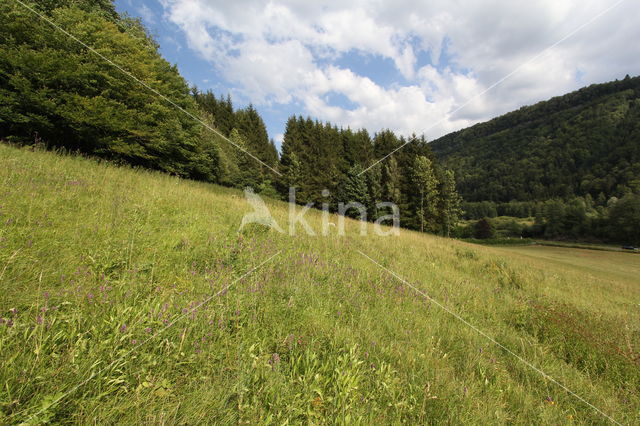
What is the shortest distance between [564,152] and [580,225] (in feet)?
265

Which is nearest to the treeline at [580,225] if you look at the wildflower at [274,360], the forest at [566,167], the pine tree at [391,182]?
the forest at [566,167]

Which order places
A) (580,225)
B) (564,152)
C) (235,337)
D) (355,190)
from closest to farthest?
(235,337) → (355,190) → (580,225) → (564,152)

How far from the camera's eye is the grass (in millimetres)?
1688

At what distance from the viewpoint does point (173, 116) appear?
1847cm

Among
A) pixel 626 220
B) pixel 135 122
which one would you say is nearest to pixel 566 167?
pixel 626 220

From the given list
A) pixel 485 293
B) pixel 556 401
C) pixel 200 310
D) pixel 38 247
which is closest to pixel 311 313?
pixel 200 310

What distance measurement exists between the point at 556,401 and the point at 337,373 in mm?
2613

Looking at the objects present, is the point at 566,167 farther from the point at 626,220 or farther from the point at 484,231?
the point at 484,231

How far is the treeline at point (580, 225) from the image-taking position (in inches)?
2660

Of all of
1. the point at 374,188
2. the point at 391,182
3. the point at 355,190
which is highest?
the point at 391,182

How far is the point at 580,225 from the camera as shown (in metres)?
79.4

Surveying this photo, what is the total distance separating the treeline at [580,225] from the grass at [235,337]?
61.8 meters

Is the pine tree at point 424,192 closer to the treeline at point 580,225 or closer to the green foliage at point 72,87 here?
the green foliage at point 72,87

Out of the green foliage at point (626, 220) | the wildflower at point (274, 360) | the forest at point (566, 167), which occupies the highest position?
the forest at point (566, 167)
